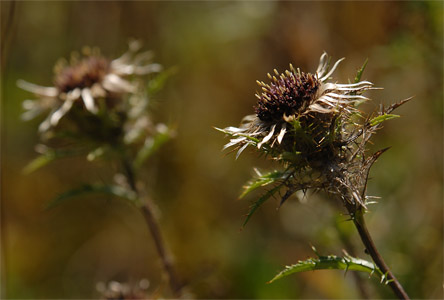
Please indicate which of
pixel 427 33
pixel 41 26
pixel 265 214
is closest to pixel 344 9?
pixel 427 33

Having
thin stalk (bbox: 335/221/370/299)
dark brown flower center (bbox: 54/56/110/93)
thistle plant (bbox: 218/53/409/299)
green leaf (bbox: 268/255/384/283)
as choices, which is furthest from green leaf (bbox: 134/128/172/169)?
green leaf (bbox: 268/255/384/283)

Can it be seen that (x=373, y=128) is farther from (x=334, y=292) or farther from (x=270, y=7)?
(x=270, y=7)

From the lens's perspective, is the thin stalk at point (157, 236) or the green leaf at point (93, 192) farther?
the thin stalk at point (157, 236)

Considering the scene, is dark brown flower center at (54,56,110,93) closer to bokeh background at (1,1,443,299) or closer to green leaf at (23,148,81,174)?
green leaf at (23,148,81,174)

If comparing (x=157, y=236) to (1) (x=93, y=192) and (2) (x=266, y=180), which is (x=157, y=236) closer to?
(1) (x=93, y=192)

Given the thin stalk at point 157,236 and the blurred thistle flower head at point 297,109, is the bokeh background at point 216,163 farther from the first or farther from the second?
the blurred thistle flower head at point 297,109

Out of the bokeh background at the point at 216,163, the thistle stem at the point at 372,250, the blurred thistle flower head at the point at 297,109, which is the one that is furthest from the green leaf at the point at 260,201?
the bokeh background at the point at 216,163

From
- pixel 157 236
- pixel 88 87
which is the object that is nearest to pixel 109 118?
pixel 88 87
